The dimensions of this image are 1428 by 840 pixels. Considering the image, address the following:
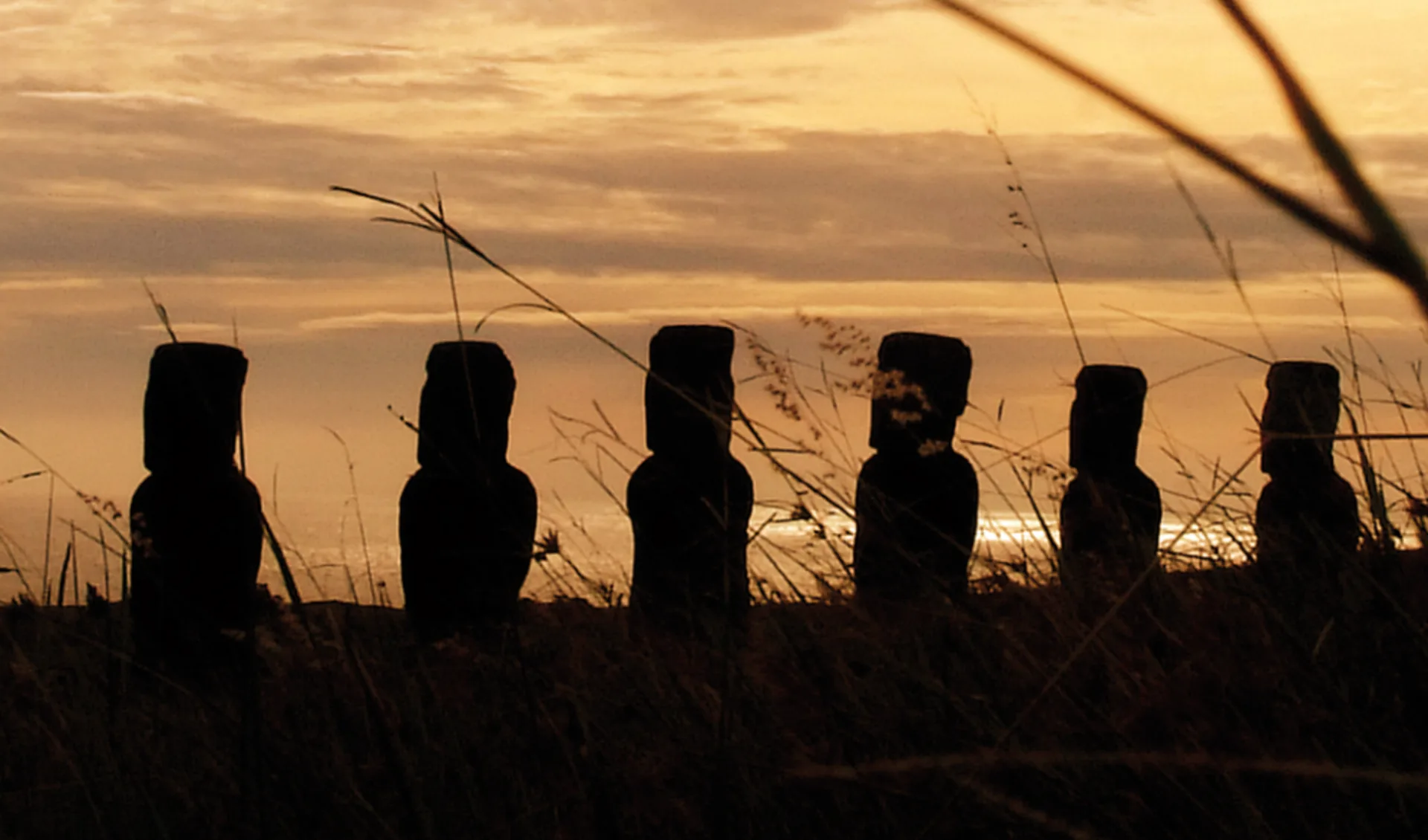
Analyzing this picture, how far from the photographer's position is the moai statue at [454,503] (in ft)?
17.6

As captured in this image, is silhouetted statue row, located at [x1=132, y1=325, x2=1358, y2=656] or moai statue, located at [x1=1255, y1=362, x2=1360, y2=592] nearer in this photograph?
silhouetted statue row, located at [x1=132, y1=325, x2=1358, y2=656]

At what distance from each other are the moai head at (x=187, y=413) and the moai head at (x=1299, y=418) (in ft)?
12.0

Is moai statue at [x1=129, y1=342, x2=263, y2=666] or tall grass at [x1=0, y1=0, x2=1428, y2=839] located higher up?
moai statue at [x1=129, y1=342, x2=263, y2=666]

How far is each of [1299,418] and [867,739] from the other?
471 centimetres

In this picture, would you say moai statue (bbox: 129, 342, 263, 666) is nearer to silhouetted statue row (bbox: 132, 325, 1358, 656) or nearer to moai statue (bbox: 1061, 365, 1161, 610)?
silhouetted statue row (bbox: 132, 325, 1358, 656)

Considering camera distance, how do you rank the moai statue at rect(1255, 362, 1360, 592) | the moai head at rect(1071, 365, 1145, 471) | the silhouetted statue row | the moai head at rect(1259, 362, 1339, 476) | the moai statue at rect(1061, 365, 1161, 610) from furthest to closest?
the moai head at rect(1071, 365, 1145, 471)
the moai statue at rect(1061, 365, 1161, 610)
the moai head at rect(1259, 362, 1339, 476)
the moai statue at rect(1255, 362, 1360, 592)
the silhouetted statue row

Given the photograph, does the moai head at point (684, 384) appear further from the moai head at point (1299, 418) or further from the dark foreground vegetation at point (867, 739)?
the dark foreground vegetation at point (867, 739)

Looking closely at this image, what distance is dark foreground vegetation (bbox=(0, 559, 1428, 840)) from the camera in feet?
5.35

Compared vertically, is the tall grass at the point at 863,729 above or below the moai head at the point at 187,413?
below

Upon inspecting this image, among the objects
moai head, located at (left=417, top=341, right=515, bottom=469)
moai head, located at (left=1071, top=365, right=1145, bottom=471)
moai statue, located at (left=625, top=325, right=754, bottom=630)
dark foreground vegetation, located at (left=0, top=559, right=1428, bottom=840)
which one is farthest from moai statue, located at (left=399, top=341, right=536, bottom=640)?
moai head, located at (left=1071, top=365, right=1145, bottom=471)

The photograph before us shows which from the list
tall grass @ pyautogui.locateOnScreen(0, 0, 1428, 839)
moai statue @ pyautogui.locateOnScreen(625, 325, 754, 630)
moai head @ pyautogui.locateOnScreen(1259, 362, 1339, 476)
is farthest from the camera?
moai head @ pyautogui.locateOnScreen(1259, 362, 1339, 476)

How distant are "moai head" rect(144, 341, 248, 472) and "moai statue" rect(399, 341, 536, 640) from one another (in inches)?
25.5

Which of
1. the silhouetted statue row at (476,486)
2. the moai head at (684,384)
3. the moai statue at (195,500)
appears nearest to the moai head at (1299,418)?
the silhouetted statue row at (476,486)

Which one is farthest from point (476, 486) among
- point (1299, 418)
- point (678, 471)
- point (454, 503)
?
point (1299, 418)
